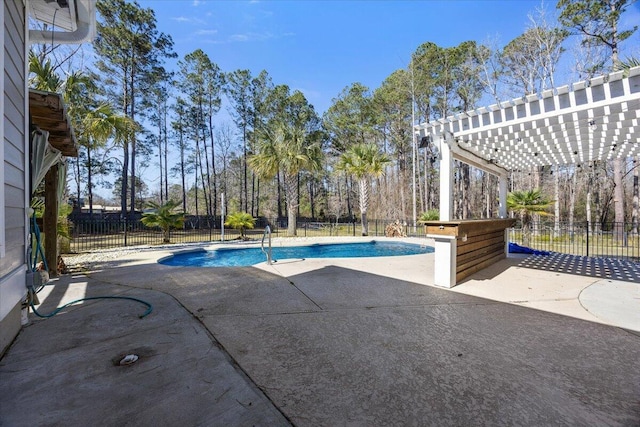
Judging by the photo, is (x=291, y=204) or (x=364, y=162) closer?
(x=364, y=162)

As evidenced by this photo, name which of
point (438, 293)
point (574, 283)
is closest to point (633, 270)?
point (574, 283)

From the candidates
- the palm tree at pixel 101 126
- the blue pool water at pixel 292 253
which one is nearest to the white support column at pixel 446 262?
the blue pool water at pixel 292 253

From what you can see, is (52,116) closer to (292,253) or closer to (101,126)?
(101,126)

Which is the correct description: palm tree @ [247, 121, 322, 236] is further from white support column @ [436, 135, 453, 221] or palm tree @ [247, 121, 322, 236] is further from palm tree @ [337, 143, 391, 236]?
white support column @ [436, 135, 453, 221]

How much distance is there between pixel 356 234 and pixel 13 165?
14350 millimetres

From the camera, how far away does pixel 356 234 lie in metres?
15.7

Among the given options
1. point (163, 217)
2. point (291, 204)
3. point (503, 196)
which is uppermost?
point (291, 204)

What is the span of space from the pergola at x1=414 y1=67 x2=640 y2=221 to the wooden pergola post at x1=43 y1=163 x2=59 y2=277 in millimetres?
6347

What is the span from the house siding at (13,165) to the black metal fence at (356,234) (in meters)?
6.60

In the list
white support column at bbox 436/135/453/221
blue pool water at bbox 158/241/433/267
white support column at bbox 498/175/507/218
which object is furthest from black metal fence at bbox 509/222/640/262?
white support column at bbox 436/135/453/221

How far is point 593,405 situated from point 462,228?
9.69 feet

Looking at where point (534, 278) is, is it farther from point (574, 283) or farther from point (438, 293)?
point (438, 293)

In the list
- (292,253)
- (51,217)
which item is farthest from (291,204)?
(51,217)

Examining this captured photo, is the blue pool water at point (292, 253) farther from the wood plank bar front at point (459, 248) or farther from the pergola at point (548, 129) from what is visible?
the pergola at point (548, 129)
